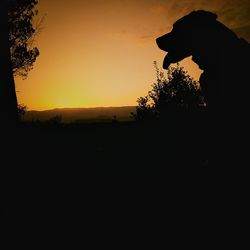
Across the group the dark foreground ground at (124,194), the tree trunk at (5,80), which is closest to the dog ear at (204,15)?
the dark foreground ground at (124,194)

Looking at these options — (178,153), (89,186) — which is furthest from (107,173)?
(178,153)

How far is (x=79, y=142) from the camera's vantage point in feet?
34.0

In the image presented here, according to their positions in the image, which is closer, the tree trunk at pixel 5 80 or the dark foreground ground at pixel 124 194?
the dark foreground ground at pixel 124 194

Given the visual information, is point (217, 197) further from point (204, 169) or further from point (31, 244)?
point (31, 244)

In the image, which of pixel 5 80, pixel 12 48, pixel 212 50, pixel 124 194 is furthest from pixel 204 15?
pixel 12 48

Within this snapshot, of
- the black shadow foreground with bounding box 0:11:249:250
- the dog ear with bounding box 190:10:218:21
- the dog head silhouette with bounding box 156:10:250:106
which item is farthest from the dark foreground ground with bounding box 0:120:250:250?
the dog ear with bounding box 190:10:218:21

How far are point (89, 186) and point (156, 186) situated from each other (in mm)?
1372

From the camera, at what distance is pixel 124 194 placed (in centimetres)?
615

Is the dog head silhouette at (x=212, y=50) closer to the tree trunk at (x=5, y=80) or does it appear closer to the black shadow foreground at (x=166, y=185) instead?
the black shadow foreground at (x=166, y=185)

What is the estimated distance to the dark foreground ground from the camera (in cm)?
450

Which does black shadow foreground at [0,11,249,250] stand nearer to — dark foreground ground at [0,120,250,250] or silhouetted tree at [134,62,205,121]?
dark foreground ground at [0,120,250,250]

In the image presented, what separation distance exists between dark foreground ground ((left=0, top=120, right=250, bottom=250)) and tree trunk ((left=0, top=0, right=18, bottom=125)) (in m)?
0.49

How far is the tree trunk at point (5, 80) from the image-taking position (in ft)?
28.1

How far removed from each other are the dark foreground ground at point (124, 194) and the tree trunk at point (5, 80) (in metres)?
0.49
